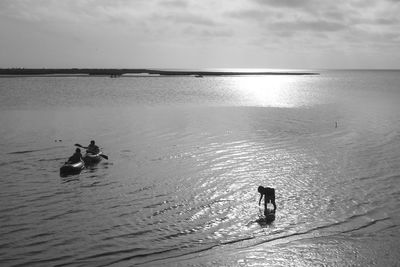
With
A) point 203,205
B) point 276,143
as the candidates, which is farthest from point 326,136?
point 203,205

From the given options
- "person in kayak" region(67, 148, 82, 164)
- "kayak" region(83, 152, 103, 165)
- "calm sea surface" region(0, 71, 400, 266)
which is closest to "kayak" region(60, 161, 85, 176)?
"person in kayak" region(67, 148, 82, 164)

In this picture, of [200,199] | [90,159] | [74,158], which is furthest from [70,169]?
[200,199]

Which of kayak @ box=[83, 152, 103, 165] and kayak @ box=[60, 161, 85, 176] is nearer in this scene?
kayak @ box=[60, 161, 85, 176]

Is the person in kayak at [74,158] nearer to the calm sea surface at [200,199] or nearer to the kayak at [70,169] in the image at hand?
the kayak at [70,169]

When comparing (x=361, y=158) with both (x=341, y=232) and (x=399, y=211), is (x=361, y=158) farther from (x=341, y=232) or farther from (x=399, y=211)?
(x=341, y=232)

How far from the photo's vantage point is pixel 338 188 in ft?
78.2

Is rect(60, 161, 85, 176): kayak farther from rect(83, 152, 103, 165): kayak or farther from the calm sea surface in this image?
rect(83, 152, 103, 165): kayak

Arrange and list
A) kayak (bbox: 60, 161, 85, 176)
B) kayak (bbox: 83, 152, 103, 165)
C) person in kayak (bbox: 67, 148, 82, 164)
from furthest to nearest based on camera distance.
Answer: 1. kayak (bbox: 83, 152, 103, 165)
2. person in kayak (bbox: 67, 148, 82, 164)
3. kayak (bbox: 60, 161, 85, 176)

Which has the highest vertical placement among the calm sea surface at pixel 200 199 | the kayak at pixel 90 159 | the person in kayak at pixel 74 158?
the person in kayak at pixel 74 158

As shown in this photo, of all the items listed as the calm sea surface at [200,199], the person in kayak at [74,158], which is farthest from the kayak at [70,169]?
the calm sea surface at [200,199]

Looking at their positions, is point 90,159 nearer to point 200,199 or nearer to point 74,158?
point 74,158

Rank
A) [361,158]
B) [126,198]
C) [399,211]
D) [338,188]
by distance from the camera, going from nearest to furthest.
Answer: [399,211]
[126,198]
[338,188]
[361,158]

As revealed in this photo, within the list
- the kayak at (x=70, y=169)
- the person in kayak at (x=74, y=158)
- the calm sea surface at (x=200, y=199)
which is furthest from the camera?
the person in kayak at (x=74, y=158)

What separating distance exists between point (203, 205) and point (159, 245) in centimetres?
515
